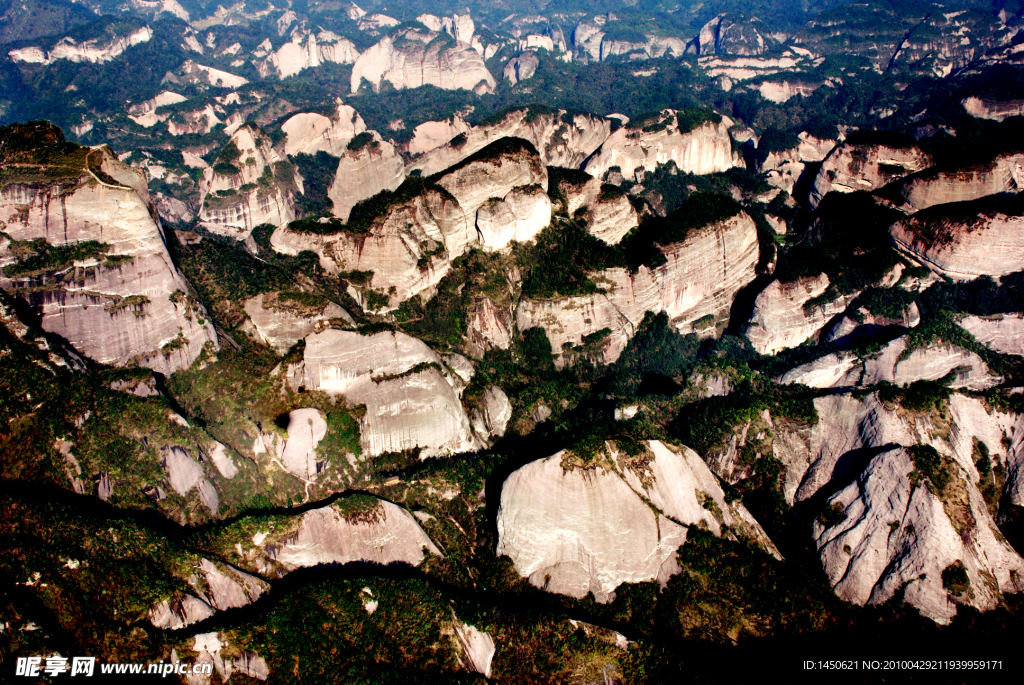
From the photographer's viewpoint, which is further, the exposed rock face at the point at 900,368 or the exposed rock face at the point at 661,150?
the exposed rock face at the point at 661,150

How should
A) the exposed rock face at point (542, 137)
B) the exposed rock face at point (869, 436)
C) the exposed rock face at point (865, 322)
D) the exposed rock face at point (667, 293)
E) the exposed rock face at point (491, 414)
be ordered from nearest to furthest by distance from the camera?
the exposed rock face at point (869, 436) → the exposed rock face at point (491, 414) → the exposed rock face at point (865, 322) → the exposed rock face at point (667, 293) → the exposed rock face at point (542, 137)

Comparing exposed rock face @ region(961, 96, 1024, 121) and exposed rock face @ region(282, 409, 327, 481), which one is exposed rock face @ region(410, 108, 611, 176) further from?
exposed rock face @ region(961, 96, 1024, 121)

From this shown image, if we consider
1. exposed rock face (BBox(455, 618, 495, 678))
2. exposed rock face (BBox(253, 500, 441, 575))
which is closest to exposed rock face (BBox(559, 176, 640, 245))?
exposed rock face (BBox(253, 500, 441, 575))

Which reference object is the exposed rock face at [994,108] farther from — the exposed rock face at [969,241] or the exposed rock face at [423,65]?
the exposed rock face at [423,65]

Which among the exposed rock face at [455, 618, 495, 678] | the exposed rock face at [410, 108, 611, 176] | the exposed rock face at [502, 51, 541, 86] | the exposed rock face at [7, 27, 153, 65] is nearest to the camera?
the exposed rock face at [455, 618, 495, 678]

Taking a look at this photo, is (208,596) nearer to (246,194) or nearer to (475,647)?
(475,647)

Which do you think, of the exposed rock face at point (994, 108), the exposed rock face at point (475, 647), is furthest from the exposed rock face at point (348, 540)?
the exposed rock face at point (994, 108)
